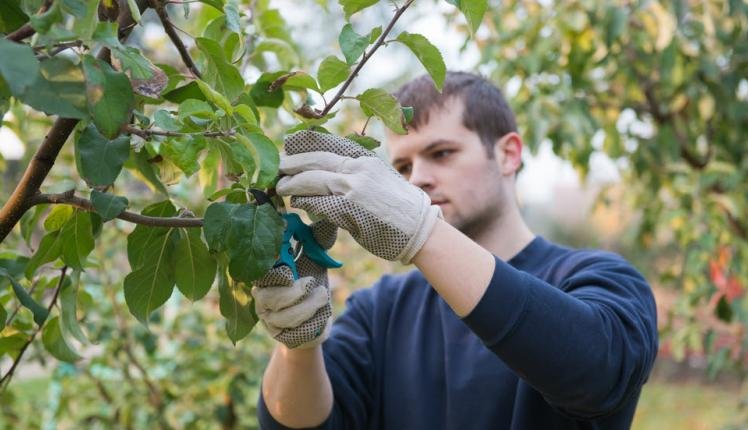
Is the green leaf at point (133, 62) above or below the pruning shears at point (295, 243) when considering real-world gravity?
above

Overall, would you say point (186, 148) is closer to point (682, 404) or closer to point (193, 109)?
point (193, 109)

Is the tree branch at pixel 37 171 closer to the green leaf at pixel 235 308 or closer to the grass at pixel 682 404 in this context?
the green leaf at pixel 235 308

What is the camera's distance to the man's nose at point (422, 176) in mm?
1724

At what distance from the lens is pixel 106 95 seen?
812 millimetres

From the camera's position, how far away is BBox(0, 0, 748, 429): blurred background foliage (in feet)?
8.29

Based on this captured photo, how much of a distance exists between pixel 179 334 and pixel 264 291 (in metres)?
1.60

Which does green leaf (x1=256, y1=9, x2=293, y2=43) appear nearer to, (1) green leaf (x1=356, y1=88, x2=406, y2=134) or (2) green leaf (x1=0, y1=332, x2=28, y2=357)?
(1) green leaf (x1=356, y1=88, x2=406, y2=134)

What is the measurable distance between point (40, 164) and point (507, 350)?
0.68 meters

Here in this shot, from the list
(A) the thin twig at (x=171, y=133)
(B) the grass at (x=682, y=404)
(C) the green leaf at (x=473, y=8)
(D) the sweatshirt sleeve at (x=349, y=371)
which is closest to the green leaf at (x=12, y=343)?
(A) the thin twig at (x=171, y=133)

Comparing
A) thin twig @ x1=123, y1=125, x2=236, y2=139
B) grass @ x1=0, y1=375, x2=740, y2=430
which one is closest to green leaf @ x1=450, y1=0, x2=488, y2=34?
thin twig @ x1=123, y1=125, x2=236, y2=139

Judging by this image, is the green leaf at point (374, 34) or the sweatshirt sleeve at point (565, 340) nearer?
the green leaf at point (374, 34)

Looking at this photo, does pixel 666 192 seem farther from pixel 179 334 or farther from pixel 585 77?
pixel 179 334

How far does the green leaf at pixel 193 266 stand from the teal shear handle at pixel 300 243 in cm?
10

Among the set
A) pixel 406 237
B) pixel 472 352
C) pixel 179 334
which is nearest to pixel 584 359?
pixel 406 237
